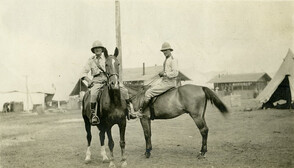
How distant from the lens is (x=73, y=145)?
9688 mm

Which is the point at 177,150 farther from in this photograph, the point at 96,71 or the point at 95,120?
the point at 96,71

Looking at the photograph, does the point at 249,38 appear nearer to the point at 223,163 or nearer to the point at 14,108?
the point at 223,163

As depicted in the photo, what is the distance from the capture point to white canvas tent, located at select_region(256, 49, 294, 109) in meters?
16.6

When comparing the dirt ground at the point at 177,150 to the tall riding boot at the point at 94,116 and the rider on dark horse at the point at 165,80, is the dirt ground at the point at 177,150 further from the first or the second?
the tall riding boot at the point at 94,116

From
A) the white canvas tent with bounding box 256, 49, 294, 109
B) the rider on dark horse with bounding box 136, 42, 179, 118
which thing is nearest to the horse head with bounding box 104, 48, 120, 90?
the rider on dark horse with bounding box 136, 42, 179, 118

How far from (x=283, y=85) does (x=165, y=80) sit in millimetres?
13516

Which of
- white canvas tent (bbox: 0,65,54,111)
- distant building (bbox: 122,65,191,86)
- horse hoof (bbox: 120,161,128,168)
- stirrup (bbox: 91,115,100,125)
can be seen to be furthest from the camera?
distant building (bbox: 122,65,191,86)

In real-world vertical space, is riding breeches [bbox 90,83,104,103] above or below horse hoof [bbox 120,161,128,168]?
above

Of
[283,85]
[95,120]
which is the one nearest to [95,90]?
[95,120]

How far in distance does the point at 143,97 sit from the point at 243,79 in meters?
45.1

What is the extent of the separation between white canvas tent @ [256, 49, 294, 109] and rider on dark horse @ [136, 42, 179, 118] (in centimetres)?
1102

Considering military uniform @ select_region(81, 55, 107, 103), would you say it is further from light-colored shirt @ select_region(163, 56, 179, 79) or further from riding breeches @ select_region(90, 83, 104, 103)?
light-colored shirt @ select_region(163, 56, 179, 79)

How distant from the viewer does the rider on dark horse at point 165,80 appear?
25.6ft

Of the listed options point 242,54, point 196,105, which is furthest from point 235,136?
point 242,54
